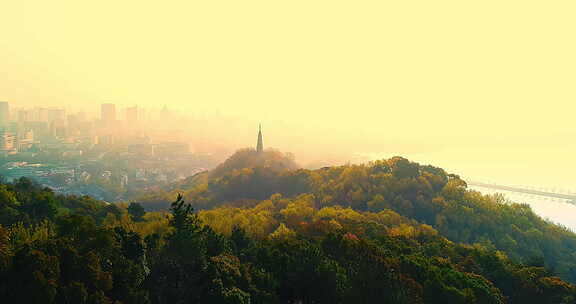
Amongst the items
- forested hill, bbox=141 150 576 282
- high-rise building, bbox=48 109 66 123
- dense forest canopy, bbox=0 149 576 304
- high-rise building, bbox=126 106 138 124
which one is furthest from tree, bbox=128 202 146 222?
high-rise building, bbox=126 106 138 124

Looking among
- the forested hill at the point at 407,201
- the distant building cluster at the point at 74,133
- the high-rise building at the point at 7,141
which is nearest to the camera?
the forested hill at the point at 407,201

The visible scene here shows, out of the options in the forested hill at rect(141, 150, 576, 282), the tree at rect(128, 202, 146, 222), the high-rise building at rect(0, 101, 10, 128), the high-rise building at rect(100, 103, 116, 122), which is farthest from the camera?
the high-rise building at rect(100, 103, 116, 122)

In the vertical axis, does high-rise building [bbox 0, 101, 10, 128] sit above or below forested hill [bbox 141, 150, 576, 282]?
above

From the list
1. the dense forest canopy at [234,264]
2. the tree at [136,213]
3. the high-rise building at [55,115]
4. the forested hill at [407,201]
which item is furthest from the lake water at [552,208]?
the high-rise building at [55,115]

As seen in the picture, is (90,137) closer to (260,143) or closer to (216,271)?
(260,143)

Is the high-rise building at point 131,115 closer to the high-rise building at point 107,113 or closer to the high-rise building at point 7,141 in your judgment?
the high-rise building at point 107,113

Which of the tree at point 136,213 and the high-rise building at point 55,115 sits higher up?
the high-rise building at point 55,115

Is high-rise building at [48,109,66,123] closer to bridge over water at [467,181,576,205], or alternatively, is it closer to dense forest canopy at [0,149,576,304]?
dense forest canopy at [0,149,576,304]
